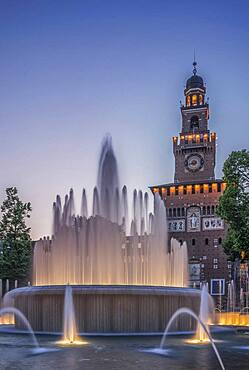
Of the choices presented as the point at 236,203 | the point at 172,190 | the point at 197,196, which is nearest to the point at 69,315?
the point at 236,203

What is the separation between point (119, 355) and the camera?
12148mm

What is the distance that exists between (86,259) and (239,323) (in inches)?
489

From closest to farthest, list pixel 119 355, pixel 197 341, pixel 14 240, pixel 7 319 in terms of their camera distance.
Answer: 1. pixel 119 355
2. pixel 197 341
3. pixel 7 319
4. pixel 14 240

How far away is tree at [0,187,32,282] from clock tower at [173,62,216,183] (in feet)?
101

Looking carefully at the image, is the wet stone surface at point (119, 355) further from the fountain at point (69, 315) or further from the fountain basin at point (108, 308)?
the fountain basin at point (108, 308)

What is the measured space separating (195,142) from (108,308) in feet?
183

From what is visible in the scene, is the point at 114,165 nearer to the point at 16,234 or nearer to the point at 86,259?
the point at 86,259

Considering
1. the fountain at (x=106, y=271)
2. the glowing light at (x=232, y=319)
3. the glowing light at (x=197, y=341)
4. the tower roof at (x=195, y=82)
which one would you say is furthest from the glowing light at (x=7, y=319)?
the tower roof at (x=195, y=82)

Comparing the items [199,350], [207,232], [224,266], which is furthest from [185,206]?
[199,350]

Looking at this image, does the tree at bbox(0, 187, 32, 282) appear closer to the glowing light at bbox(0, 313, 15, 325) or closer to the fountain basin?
the glowing light at bbox(0, 313, 15, 325)

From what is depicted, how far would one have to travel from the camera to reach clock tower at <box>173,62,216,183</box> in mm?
70375

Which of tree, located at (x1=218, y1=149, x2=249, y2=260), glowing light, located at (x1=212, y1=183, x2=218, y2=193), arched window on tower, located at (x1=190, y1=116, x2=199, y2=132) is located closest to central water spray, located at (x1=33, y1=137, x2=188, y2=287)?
tree, located at (x1=218, y1=149, x2=249, y2=260)

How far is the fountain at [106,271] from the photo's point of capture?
18.4m

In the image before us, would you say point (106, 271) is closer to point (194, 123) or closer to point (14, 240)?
point (14, 240)
